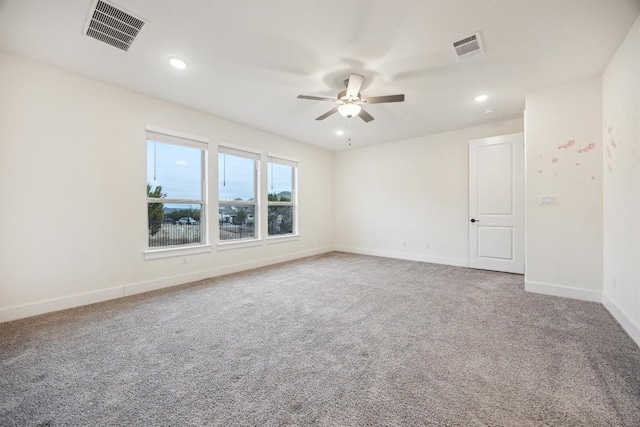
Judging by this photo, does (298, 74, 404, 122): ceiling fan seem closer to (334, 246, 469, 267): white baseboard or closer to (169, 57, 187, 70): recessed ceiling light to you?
(169, 57, 187, 70): recessed ceiling light

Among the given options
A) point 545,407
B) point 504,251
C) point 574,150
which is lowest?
point 545,407

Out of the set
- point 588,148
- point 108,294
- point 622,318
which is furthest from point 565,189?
point 108,294

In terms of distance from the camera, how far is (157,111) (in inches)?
144

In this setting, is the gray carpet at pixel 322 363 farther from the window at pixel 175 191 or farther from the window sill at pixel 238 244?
the window sill at pixel 238 244

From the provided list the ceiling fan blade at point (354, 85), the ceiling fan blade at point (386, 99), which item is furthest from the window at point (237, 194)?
the ceiling fan blade at point (386, 99)

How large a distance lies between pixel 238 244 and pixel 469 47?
→ 13.8 feet

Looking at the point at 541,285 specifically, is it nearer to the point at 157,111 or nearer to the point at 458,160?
the point at 458,160

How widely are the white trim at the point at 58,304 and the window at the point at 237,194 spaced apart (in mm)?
1685

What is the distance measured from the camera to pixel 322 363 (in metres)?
1.88

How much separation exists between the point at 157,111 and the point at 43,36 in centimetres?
132

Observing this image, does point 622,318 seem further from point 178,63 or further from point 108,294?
point 108,294

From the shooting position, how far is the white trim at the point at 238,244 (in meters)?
4.43

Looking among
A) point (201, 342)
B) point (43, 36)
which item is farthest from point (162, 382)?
point (43, 36)

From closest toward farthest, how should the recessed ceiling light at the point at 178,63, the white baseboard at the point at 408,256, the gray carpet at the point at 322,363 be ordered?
the gray carpet at the point at 322,363 < the recessed ceiling light at the point at 178,63 < the white baseboard at the point at 408,256
